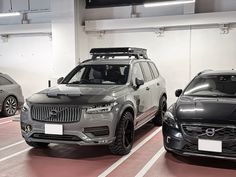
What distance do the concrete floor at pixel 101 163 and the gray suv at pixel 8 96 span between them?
306 centimetres

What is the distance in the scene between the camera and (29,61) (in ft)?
36.4

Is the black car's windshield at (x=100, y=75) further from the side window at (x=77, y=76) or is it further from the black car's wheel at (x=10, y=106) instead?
the black car's wheel at (x=10, y=106)

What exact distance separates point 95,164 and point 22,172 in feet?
3.43

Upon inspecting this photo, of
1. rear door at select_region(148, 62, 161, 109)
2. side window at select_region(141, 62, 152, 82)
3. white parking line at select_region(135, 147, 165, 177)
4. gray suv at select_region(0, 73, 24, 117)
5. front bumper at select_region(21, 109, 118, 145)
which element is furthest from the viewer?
gray suv at select_region(0, 73, 24, 117)

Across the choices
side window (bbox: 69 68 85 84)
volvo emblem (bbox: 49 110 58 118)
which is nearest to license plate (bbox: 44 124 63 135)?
volvo emblem (bbox: 49 110 58 118)

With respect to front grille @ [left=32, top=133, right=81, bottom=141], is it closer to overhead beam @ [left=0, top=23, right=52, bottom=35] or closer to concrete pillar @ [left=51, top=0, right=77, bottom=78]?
concrete pillar @ [left=51, top=0, right=77, bottom=78]

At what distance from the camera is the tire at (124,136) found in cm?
500

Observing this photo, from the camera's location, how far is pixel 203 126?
427cm

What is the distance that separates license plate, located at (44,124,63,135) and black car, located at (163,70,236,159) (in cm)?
154

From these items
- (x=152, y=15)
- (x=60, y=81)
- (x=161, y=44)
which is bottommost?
(x=60, y=81)

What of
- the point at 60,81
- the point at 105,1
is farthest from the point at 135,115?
the point at 105,1

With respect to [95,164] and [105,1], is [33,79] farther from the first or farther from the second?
[95,164]

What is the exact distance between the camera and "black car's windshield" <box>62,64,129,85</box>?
583 centimetres

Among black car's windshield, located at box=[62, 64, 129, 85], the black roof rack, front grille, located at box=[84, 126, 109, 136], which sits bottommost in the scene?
front grille, located at box=[84, 126, 109, 136]
